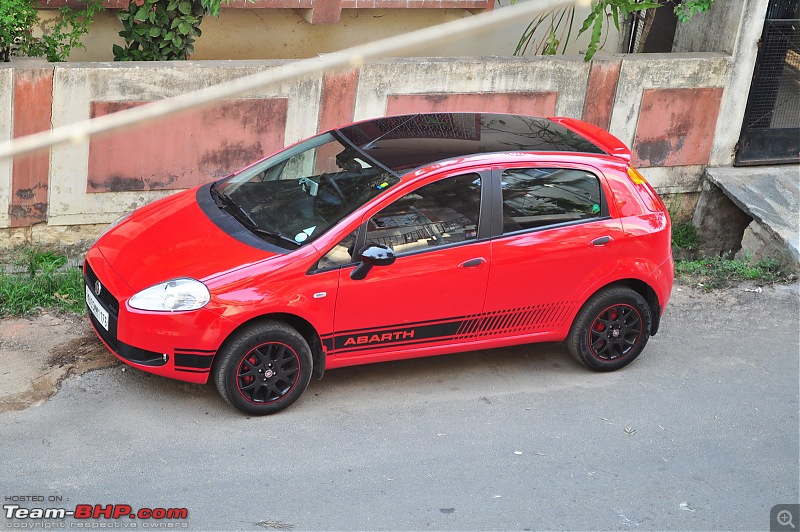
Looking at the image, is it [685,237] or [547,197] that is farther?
[685,237]

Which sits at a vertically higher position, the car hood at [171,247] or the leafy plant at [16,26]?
the leafy plant at [16,26]

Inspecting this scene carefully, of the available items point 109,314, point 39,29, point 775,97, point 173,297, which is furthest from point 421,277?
point 775,97

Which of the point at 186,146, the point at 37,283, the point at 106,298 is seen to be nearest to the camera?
the point at 106,298

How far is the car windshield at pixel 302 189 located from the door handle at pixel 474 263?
703 millimetres

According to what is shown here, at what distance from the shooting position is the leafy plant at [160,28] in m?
8.68

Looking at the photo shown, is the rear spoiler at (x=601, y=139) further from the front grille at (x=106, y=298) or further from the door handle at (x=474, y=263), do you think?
the front grille at (x=106, y=298)

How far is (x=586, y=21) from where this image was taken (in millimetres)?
9867

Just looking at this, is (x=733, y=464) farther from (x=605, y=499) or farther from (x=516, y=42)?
(x=516, y=42)

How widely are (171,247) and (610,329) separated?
3.14 m

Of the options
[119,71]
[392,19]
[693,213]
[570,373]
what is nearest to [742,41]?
[693,213]

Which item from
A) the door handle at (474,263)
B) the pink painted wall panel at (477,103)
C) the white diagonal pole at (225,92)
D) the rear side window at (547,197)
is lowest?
the door handle at (474,263)

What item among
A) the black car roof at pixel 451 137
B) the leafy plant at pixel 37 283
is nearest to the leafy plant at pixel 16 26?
the leafy plant at pixel 37 283

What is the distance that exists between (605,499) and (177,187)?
4786 mm

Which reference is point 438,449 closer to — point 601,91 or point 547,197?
point 547,197
